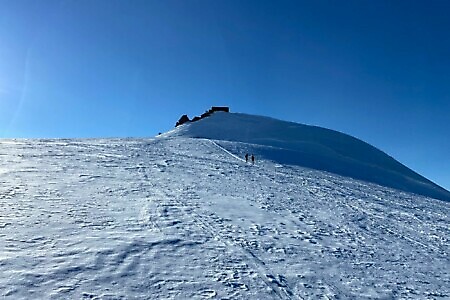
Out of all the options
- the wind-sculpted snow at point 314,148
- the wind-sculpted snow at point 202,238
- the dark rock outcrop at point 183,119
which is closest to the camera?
the wind-sculpted snow at point 202,238

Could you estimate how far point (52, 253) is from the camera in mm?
7910

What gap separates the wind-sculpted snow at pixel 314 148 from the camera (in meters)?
29.1

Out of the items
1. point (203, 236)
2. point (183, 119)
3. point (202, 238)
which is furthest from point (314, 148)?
point (183, 119)

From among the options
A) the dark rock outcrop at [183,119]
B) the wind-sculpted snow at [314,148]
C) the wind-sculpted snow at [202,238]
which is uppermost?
the dark rock outcrop at [183,119]

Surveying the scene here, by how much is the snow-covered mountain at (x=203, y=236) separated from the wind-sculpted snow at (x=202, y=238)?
0.03 m

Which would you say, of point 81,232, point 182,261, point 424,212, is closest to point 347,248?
point 182,261

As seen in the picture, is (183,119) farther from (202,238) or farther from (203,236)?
(202,238)

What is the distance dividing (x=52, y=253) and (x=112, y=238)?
4.41ft

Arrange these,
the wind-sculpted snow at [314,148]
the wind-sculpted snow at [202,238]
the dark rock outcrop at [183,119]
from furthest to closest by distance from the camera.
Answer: the dark rock outcrop at [183,119]
the wind-sculpted snow at [314,148]
the wind-sculpted snow at [202,238]

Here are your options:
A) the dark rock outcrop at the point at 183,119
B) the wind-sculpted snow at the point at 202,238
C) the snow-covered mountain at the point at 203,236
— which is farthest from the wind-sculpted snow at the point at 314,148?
the wind-sculpted snow at the point at 202,238

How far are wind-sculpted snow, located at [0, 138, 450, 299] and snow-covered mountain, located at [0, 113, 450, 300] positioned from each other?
0.03 meters

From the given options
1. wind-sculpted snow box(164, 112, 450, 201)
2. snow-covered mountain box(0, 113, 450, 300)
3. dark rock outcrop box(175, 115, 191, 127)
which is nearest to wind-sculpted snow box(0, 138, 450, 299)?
snow-covered mountain box(0, 113, 450, 300)

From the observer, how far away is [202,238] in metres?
9.55

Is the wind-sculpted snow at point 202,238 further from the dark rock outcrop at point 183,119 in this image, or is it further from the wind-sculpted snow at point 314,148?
the dark rock outcrop at point 183,119
